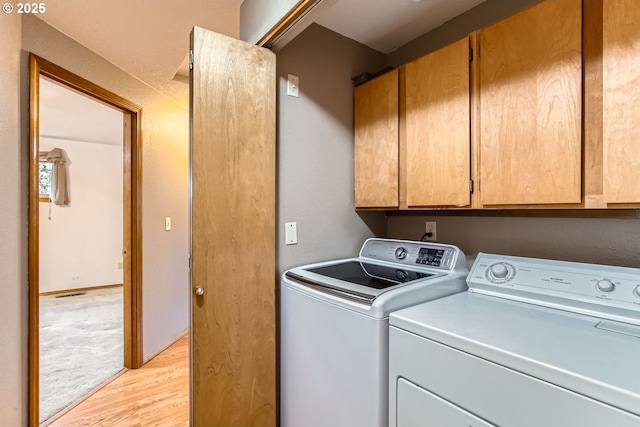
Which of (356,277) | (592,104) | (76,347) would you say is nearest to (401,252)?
(356,277)

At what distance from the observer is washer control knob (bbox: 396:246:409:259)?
1636 mm

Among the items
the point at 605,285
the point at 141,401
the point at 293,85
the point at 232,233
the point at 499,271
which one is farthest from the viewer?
the point at 141,401

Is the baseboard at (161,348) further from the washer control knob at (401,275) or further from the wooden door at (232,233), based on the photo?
the washer control knob at (401,275)

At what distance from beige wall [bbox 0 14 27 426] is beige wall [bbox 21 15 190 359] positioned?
503 millimetres

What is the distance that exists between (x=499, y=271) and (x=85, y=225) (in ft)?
18.3

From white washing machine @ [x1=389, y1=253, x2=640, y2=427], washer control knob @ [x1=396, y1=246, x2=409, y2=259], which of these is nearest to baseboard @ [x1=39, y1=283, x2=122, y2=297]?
washer control knob @ [x1=396, y1=246, x2=409, y2=259]

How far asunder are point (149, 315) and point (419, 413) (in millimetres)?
2493

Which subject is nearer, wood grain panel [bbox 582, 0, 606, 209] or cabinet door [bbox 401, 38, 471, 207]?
wood grain panel [bbox 582, 0, 606, 209]

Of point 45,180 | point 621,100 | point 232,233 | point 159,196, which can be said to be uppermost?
point 45,180

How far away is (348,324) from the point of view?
115 centimetres

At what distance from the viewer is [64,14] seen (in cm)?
171

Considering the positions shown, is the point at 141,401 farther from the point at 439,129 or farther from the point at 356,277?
the point at 439,129

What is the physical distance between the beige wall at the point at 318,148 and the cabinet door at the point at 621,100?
3.80 feet

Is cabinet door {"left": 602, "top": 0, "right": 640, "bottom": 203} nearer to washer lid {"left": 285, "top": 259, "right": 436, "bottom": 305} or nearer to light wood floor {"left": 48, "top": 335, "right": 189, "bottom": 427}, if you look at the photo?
washer lid {"left": 285, "top": 259, "right": 436, "bottom": 305}
